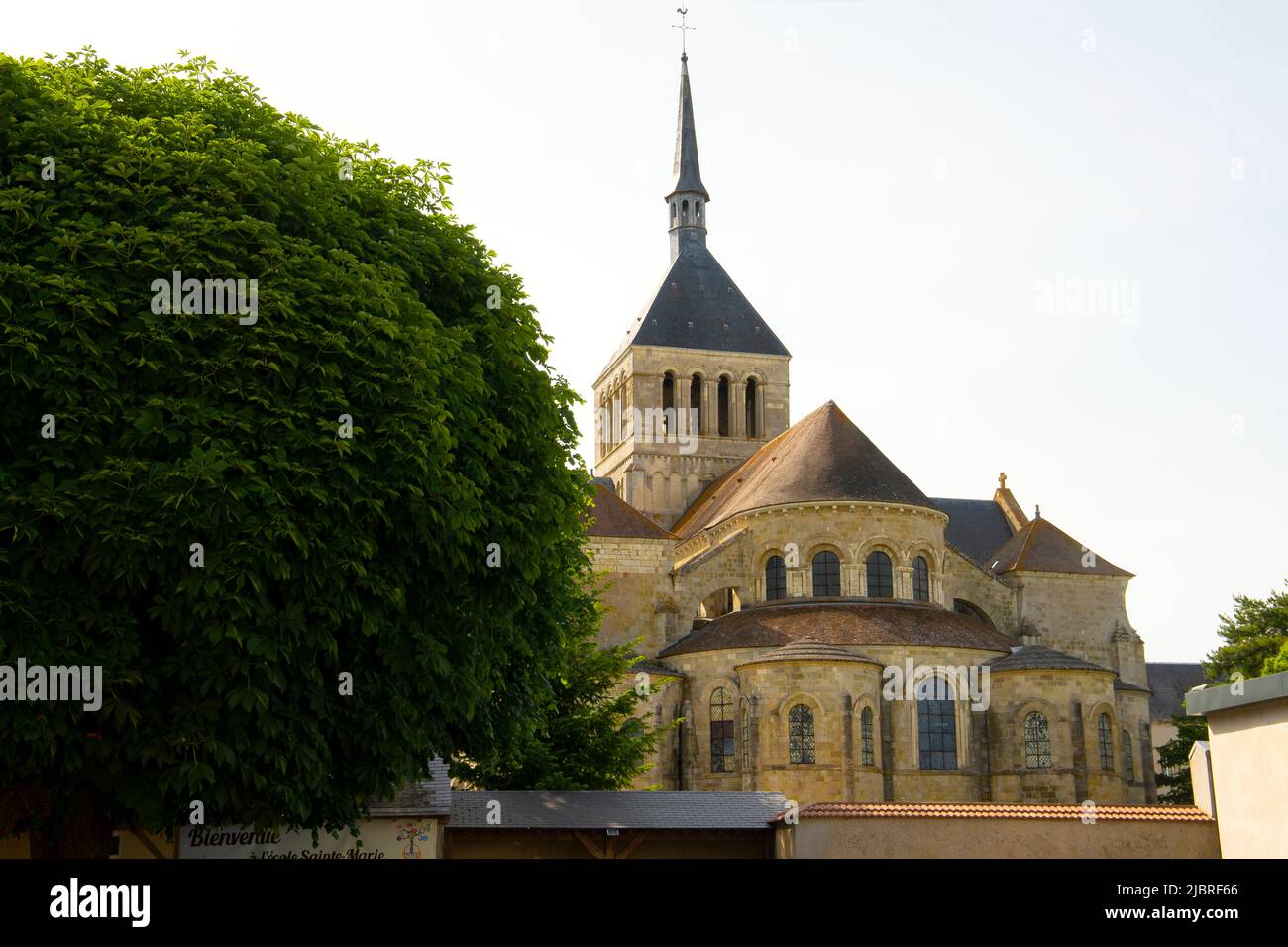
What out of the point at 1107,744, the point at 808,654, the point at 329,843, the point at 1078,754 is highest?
the point at 808,654

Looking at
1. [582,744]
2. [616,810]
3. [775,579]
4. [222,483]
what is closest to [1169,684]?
[775,579]

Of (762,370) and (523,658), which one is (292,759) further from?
(762,370)

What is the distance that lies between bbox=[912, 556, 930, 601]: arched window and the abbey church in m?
0.04

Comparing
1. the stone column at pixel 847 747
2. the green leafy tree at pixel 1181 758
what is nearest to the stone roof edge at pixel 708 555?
A: the stone column at pixel 847 747

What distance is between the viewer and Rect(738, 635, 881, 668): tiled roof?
35344 mm

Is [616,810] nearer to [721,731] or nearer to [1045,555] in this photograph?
[721,731]

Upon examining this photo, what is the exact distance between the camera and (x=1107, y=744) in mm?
37000

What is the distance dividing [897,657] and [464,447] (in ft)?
74.3

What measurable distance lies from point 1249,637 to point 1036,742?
18.3 metres

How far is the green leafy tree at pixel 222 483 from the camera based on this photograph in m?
13.6

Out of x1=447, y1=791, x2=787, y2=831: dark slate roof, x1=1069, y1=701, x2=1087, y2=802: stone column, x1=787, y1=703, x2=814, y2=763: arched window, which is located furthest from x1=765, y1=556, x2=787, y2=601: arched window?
x1=447, y1=791, x2=787, y2=831: dark slate roof

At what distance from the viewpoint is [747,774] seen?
1406 inches

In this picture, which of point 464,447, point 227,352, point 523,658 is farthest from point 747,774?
point 227,352

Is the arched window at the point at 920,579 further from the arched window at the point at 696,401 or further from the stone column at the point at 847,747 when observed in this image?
the arched window at the point at 696,401
